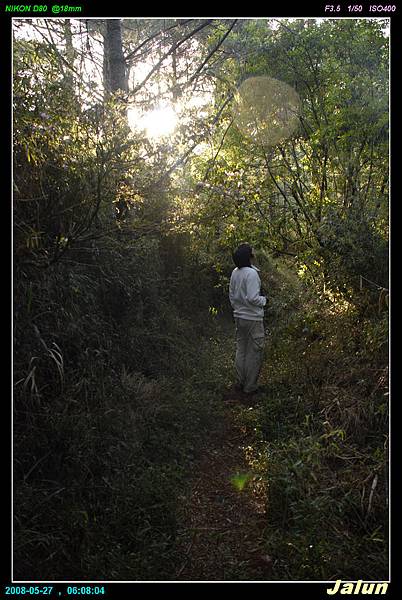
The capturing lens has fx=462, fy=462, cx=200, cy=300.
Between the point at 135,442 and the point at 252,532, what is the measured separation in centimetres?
145

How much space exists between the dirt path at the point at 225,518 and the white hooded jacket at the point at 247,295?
189cm

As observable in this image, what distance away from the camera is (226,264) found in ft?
36.4

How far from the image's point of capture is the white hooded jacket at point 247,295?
6672 mm

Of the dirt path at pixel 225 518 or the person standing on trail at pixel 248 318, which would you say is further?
the person standing on trail at pixel 248 318

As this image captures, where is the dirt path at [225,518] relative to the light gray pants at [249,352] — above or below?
below

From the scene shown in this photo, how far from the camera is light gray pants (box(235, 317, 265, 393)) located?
6746 millimetres

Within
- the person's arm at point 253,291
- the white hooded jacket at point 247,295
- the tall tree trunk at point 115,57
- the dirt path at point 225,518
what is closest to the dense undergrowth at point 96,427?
the dirt path at point 225,518

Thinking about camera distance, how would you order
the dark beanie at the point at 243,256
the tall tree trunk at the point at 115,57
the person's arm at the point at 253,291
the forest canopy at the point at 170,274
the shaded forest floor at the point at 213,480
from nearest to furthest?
the shaded forest floor at the point at 213,480
the forest canopy at the point at 170,274
the person's arm at the point at 253,291
the dark beanie at the point at 243,256
the tall tree trunk at the point at 115,57

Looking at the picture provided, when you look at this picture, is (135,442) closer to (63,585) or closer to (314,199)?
(63,585)

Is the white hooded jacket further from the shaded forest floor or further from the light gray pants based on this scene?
the shaded forest floor

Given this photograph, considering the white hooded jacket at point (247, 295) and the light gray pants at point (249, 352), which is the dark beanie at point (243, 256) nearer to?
the white hooded jacket at point (247, 295)

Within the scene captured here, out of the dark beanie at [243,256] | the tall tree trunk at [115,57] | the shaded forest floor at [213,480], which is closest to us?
the shaded forest floor at [213,480]

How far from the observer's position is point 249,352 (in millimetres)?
6836

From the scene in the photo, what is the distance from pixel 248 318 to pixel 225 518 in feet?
10.7
